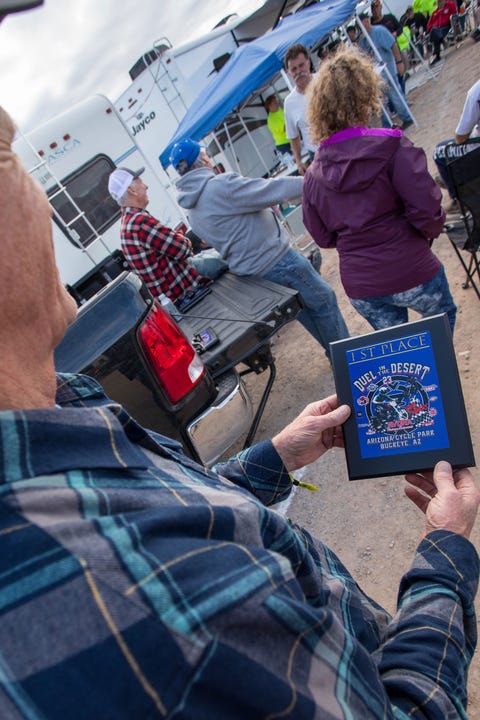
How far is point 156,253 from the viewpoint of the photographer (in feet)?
11.9

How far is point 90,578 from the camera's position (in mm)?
492

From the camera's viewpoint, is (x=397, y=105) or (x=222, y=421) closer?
(x=222, y=421)

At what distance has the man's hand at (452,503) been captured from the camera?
1.06 meters

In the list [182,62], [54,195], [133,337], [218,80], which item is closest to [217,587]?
[133,337]

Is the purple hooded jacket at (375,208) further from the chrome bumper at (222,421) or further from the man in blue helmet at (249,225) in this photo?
the chrome bumper at (222,421)

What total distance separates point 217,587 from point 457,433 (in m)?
0.91

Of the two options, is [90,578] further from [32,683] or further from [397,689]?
[397,689]

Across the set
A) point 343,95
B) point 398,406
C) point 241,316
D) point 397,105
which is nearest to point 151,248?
point 241,316

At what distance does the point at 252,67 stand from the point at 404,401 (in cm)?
739

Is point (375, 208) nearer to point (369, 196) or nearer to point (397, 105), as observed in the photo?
point (369, 196)

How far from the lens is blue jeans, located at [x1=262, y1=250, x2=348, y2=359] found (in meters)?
3.46

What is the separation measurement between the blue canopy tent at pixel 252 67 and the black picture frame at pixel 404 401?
6.93m

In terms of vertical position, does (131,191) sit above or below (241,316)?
above

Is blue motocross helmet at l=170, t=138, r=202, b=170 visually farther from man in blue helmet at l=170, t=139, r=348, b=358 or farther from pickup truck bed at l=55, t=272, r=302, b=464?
pickup truck bed at l=55, t=272, r=302, b=464
